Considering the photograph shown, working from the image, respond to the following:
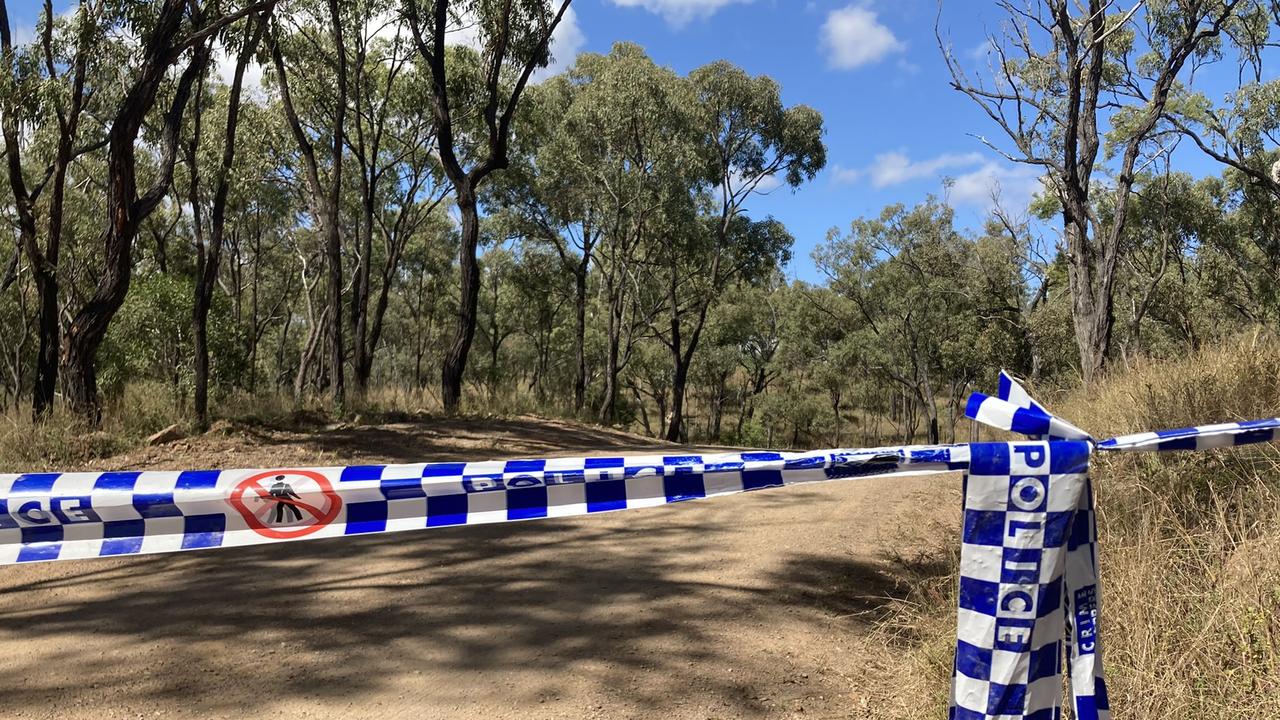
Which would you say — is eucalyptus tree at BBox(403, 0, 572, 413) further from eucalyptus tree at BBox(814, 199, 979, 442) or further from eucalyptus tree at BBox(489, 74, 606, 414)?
eucalyptus tree at BBox(814, 199, 979, 442)

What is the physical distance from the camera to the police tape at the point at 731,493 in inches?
81.0

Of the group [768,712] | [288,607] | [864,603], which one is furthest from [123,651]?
[864,603]

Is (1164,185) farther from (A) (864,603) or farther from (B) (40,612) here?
(B) (40,612)

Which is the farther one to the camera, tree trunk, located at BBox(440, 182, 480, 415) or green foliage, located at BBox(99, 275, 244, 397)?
green foliage, located at BBox(99, 275, 244, 397)

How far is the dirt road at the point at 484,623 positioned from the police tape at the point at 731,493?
1281mm

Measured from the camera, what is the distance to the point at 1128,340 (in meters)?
24.1

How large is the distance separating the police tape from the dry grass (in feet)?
2.88

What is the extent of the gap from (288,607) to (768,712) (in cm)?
268

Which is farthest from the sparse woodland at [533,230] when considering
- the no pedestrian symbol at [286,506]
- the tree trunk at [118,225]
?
the no pedestrian symbol at [286,506]

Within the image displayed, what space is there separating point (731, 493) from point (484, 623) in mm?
2502

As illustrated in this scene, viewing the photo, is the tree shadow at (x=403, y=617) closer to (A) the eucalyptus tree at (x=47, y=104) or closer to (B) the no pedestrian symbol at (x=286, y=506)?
(B) the no pedestrian symbol at (x=286, y=506)

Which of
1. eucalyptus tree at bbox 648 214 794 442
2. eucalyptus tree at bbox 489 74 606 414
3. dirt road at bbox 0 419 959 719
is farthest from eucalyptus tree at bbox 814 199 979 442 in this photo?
dirt road at bbox 0 419 959 719

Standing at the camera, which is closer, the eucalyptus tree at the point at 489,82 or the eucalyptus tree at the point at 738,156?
the eucalyptus tree at the point at 489,82

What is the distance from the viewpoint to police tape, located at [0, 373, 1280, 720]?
2.06 m
